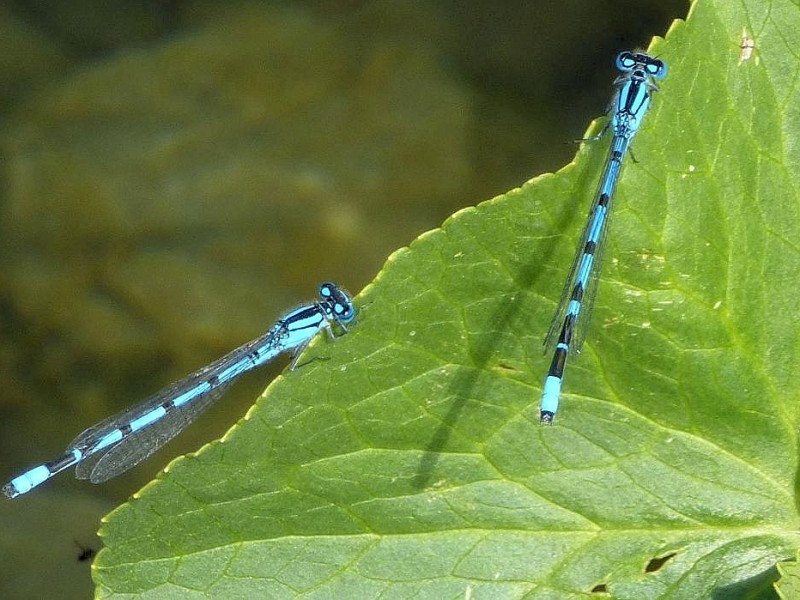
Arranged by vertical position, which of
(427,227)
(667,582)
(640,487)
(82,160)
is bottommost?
(667,582)

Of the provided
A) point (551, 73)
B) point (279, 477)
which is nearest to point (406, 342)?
point (279, 477)

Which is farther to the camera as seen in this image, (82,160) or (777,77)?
(82,160)

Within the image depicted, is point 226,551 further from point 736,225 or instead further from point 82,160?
point 82,160

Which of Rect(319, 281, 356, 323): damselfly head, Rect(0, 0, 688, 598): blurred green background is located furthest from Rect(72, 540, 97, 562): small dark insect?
Rect(319, 281, 356, 323): damselfly head

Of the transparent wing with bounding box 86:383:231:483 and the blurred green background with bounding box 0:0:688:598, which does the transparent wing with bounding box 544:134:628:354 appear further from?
the blurred green background with bounding box 0:0:688:598

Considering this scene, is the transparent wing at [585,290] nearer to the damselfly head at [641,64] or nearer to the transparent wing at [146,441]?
the damselfly head at [641,64]
